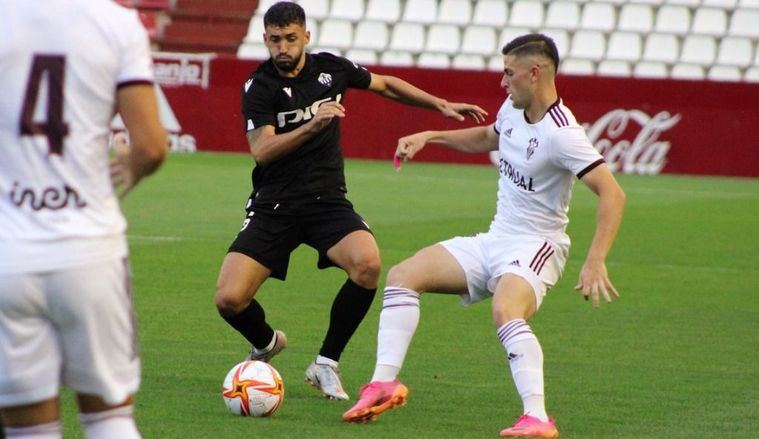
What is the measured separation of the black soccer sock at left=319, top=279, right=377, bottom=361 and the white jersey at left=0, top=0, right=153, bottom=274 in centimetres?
339

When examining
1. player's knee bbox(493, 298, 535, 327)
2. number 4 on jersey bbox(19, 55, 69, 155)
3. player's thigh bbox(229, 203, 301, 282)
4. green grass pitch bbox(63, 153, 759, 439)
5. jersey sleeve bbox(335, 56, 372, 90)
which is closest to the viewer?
number 4 on jersey bbox(19, 55, 69, 155)

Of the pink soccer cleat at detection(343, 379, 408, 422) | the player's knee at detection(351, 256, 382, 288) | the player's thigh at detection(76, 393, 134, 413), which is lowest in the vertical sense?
the pink soccer cleat at detection(343, 379, 408, 422)

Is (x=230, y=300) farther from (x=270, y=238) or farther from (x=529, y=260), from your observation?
(x=529, y=260)

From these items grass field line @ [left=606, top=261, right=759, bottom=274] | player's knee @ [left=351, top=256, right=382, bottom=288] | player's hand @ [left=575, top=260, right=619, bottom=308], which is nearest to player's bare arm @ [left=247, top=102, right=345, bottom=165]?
player's knee @ [left=351, top=256, right=382, bottom=288]

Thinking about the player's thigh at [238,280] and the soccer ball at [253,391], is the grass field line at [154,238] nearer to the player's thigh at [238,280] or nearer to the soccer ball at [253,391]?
the player's thigh at [238,280]

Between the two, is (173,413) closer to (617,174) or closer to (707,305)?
(707,305)

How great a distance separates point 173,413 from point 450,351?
7.80ft

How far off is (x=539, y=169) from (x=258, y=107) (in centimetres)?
154

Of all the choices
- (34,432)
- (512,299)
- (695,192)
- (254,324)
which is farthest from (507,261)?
(695,192)

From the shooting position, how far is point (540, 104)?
6.62m

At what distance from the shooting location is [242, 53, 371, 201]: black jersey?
7355mm

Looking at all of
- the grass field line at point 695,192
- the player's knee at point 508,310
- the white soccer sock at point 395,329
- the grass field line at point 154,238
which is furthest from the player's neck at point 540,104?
the grass field line at point 695,192

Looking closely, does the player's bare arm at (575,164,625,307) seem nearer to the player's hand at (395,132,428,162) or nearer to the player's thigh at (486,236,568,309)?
the player's thigh at (486,236,568,309)

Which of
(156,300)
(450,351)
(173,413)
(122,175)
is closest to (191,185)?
(156,300)
